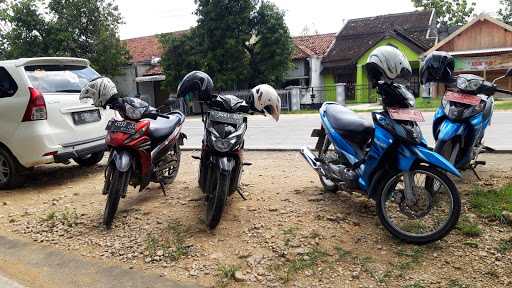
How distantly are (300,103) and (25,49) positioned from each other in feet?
55.1

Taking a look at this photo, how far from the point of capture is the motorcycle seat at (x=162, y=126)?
5.11 metres

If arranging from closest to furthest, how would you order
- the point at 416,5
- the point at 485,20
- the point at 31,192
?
the point at 31,192
the point at 485,20
the point at 416,5

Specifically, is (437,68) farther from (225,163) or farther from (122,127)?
(122,127)

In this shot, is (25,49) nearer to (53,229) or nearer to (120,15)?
(120,15)

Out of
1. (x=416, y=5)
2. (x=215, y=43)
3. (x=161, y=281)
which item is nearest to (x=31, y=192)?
(x=161, y=281)

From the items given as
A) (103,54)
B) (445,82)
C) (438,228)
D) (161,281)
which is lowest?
(161,281)

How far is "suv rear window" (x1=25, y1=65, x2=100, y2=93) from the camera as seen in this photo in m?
6.30

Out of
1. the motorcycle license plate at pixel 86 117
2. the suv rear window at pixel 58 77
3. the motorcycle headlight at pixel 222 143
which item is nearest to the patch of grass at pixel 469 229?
the motorcycle headlight at pixel 222 143

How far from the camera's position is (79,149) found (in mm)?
6418

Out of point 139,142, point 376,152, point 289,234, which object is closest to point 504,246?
point 376,152

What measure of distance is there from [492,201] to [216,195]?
2611 mm

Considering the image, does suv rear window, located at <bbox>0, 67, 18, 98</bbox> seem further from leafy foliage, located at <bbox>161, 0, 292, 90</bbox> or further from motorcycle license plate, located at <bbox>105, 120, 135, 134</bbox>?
leafy foliage, located at <bbox>161, 0, 292, 90</bbox>

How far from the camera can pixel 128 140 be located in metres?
4.63

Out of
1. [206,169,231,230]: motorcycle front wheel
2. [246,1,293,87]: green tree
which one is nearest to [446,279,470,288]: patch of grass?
[206,169,231,230]: motorcycle front wheel
